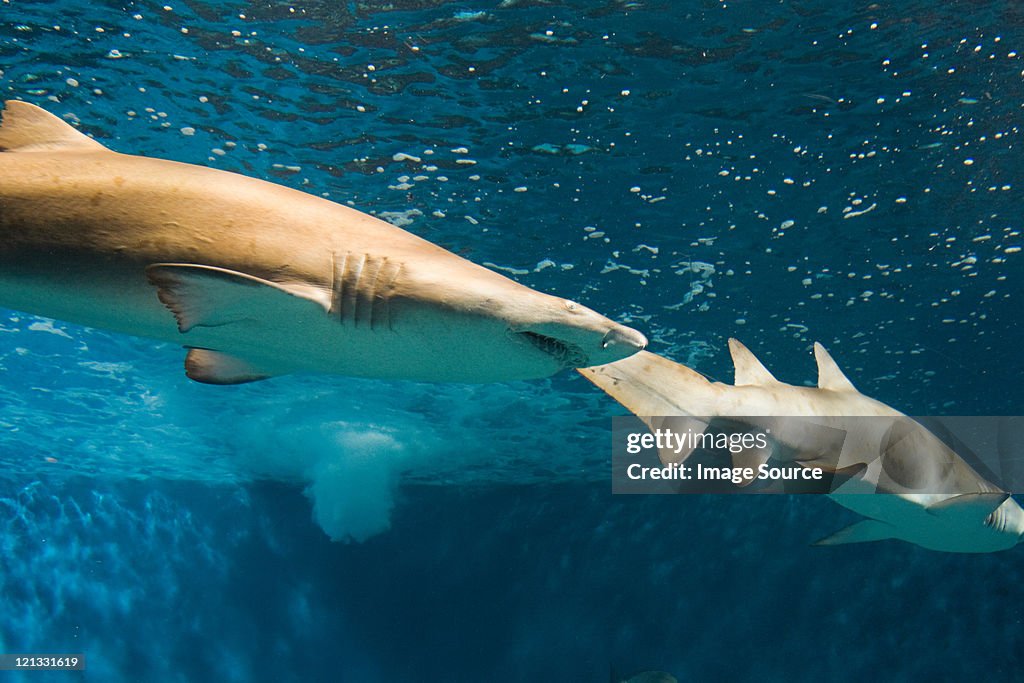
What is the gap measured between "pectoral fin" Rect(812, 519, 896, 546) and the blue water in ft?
20.0

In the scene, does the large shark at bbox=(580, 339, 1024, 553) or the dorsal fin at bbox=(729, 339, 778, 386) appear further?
the dorsal fin at bbox=(729, 339, 778, 386)

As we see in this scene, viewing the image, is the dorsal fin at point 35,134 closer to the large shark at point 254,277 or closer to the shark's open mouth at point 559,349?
the large shark at point 254,277

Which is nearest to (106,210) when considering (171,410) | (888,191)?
(888,191)

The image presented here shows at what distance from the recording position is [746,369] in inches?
178

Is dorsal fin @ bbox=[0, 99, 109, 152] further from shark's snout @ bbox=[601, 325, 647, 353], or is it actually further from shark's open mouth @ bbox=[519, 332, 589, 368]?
shark's snout @ bbox=[601, 325, 647, 353]

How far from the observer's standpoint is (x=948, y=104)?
8805 mm

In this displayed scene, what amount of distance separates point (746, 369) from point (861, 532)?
356cm

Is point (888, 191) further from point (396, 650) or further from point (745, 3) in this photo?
point (396, 650)

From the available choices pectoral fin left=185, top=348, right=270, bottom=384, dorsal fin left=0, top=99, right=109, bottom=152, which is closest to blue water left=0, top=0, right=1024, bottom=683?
dorsal fin left=0, top=99, right=109, bottom=152

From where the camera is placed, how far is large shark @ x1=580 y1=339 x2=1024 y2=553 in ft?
13.4

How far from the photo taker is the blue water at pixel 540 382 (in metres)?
8.15

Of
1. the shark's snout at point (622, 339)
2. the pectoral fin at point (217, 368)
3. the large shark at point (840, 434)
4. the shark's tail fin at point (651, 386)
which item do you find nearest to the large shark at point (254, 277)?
the shark's snout at point (622, 339)

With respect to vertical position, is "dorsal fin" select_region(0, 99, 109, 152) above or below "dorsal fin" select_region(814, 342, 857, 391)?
above

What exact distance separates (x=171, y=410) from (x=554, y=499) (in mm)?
22360
